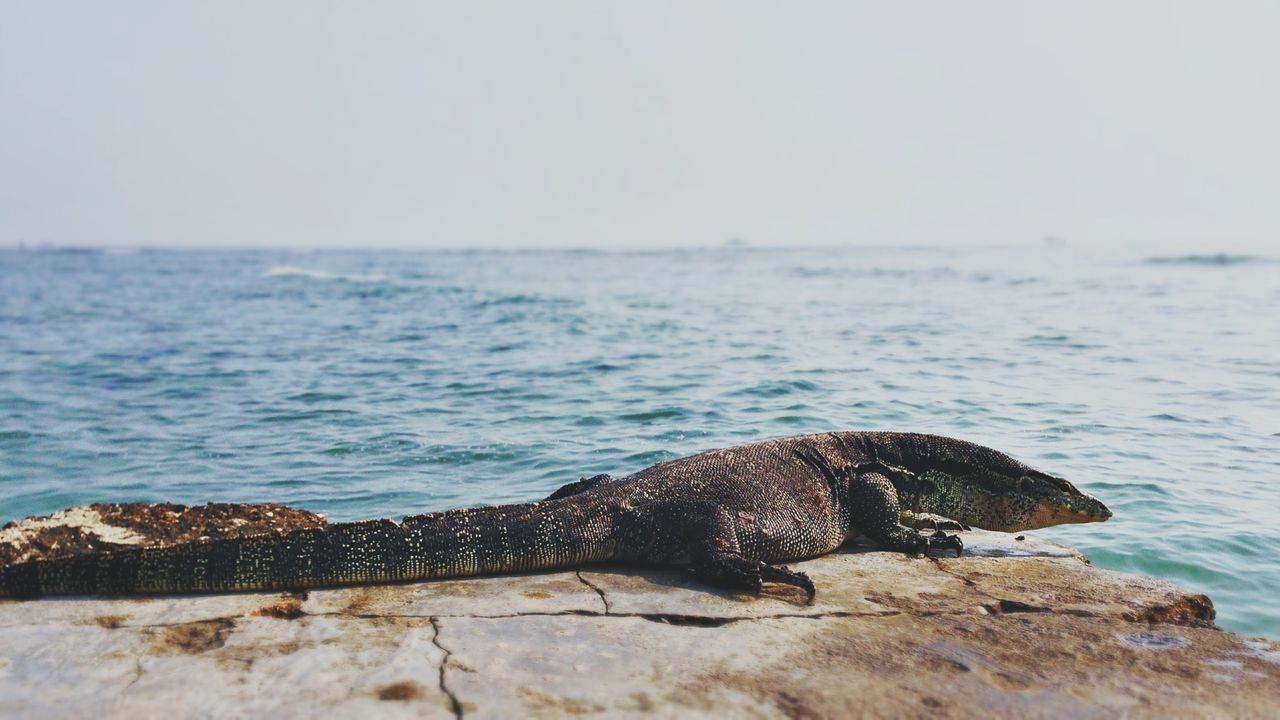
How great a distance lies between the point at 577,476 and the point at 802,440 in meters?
4.12

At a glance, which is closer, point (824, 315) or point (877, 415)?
point (877, 415)

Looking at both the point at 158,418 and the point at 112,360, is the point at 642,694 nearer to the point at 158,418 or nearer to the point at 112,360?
the point at 158,418

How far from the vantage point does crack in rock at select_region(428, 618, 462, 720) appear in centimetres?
419

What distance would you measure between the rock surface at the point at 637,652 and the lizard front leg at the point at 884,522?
79 centimetres

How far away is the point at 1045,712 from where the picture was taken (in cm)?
423

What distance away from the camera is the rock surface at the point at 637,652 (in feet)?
14.0

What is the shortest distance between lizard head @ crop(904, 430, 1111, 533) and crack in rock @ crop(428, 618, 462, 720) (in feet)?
11.9

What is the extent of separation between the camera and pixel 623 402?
1647 cm

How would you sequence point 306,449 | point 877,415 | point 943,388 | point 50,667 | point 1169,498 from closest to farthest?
point 50,667 < point 1169,498 < point 306,449 < point 877,415 < point 943,388

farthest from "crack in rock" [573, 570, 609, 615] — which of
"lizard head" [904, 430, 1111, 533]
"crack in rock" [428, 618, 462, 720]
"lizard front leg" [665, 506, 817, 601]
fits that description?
"lizard head" [904, 430, 1111, 533]

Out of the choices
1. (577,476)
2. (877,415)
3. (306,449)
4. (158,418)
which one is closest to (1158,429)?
(877,415)

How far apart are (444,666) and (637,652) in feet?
2.82

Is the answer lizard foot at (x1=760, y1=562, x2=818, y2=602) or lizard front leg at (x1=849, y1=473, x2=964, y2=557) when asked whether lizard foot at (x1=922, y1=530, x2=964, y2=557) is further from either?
lizard foot at (x1=760, y1=562, x2=818, y2=602)

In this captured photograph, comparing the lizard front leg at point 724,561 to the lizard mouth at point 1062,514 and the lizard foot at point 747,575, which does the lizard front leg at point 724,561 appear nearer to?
the lizard foot at point 747,575
